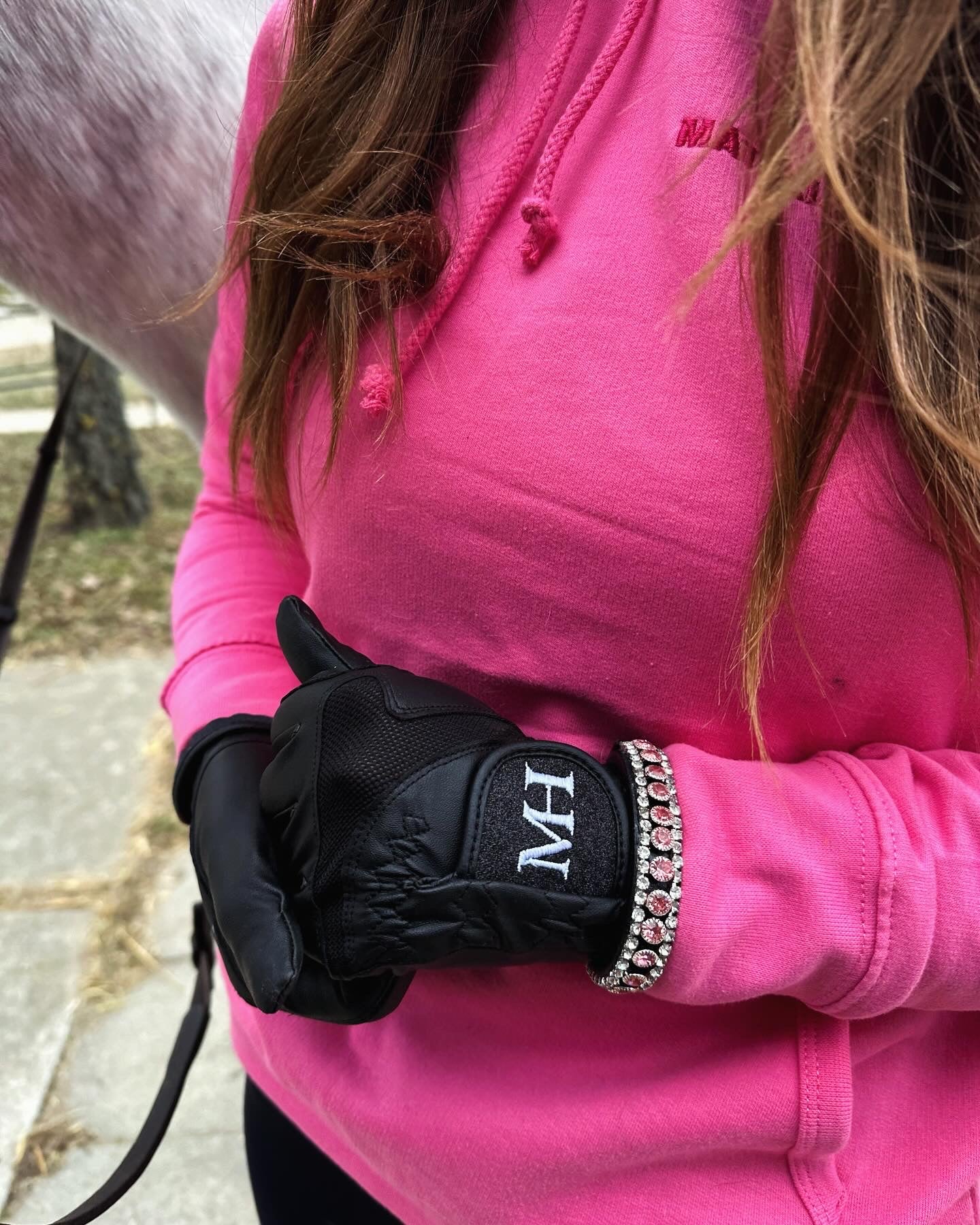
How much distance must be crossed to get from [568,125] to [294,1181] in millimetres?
910

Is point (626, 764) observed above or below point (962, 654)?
below

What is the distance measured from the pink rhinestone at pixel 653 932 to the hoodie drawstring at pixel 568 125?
43 cm

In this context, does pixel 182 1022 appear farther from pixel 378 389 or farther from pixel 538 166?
pixel 538 166

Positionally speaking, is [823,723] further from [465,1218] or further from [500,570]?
[465,1218]

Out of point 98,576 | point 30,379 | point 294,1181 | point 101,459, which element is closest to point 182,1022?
point 294,1181

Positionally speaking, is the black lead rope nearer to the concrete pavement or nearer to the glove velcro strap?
the glove velcro strap

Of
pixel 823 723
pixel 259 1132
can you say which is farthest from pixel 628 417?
pixel 259 1132

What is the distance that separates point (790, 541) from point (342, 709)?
0.97 ft

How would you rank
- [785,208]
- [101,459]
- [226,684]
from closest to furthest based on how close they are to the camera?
[785,208], [226,684], [101,459]

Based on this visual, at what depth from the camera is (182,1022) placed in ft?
3.76

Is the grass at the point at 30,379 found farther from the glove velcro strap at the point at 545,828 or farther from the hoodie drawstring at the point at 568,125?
the glove velcro strap at the point at 545,828

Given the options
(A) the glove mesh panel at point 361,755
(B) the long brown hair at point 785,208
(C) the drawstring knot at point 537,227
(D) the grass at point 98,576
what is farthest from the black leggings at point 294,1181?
(D) the grass at point 98,576

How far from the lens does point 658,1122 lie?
2.07 feet

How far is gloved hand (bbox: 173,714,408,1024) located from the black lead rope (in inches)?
12.0
